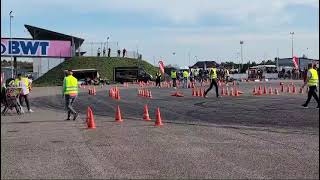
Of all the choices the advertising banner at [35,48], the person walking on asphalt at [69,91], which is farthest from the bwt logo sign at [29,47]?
the person walking on asphalt at [69,91]

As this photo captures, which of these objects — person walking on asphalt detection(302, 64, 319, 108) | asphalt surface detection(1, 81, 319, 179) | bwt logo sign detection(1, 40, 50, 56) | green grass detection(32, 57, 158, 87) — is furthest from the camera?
green grass detection(32, 57, 158, 87)

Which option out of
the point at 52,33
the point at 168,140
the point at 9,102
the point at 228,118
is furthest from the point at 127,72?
the point at 168,140

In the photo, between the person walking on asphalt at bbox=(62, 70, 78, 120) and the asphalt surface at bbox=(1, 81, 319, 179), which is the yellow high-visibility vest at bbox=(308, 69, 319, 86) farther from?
the person walking on asphalt at bbox=(62, 70, 78, 120)

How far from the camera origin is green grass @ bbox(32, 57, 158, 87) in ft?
248

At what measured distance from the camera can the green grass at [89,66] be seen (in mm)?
75500

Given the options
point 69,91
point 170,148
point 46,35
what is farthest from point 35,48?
point 170,148

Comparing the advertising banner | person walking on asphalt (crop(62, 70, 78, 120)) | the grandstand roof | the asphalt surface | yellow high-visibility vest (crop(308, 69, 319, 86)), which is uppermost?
the grandstand roof

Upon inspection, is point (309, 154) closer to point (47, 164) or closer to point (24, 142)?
point (47, 164)

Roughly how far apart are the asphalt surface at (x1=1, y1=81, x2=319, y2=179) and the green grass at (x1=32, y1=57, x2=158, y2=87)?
191 feet

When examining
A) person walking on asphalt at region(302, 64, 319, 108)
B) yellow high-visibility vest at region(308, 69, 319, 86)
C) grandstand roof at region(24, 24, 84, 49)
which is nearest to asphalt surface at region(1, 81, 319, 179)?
person walking on asphalt at region(302, 64, 319, 108)

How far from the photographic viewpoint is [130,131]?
45.2 ft

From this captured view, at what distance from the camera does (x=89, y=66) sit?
79.1 metres

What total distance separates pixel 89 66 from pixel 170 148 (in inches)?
2731

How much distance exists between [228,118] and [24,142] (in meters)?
6.65
